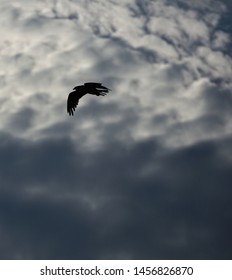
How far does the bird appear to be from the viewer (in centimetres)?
1527

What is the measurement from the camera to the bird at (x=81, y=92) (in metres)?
15.3

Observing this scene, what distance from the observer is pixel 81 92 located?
16.1 metres
